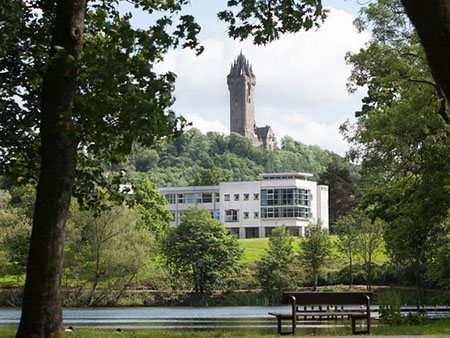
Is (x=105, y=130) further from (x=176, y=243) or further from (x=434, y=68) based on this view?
(x=176, y=243)

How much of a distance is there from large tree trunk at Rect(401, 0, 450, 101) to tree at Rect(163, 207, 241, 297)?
51455 millimetres

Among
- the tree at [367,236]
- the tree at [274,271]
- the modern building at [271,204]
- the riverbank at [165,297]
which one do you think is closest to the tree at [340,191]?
the modern building at [271,204]

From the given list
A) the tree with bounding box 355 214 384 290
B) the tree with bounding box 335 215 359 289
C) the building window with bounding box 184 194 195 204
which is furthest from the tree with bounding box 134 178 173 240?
the building window with bounding box 184 194 195 204

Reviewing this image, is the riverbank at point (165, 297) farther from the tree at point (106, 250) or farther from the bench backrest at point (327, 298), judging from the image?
the bench backrest at point (327, 298)

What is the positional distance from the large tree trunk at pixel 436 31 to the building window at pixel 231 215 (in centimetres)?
10604

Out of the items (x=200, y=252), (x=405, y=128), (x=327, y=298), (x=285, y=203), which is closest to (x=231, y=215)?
(x=285, y=203)

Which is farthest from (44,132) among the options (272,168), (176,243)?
(272,168)

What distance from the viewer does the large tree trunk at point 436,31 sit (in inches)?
174

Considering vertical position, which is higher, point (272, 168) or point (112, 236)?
point (272, 168)

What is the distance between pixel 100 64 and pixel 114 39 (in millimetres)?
1386

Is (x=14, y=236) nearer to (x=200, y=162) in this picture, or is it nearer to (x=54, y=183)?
(x=54, y=183)

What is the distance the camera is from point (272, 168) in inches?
7776

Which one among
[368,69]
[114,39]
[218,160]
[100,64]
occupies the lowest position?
[100,64]

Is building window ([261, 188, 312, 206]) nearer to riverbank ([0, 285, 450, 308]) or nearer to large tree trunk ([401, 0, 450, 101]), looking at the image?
riverbank ([0, 285, 450, 308])
